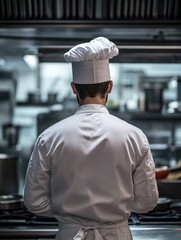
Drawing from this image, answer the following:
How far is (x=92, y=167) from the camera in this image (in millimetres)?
1893

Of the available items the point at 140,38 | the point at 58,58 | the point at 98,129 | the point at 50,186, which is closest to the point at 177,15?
the point at 140,38

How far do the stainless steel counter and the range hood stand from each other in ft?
3.50

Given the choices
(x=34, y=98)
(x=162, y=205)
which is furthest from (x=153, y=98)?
(x=162, y=205)

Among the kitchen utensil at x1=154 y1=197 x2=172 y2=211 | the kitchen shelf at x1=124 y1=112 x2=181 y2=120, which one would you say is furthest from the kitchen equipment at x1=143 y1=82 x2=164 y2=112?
the kitchen utensil at x1=154 y1=197 x2=172 y2=211

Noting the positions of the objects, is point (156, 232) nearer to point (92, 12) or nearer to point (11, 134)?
point (92, 12)

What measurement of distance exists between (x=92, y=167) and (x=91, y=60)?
0.42 metres

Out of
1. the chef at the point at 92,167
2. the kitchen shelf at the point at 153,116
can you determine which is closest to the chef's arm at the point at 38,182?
the chef at the point at 92,167

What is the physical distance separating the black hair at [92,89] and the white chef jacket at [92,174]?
43mm

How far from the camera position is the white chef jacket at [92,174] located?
1.88 meters

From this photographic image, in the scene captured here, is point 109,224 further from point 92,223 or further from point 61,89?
point 61,89

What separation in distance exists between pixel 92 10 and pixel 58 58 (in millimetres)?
326

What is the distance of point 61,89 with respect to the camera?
8.14 meters

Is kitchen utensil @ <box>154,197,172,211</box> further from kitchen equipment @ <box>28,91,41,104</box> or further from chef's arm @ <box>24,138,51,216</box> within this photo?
kitchen equipment @ <box>28,91,41,104</box>

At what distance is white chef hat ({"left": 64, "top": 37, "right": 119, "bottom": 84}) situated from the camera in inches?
75.4
